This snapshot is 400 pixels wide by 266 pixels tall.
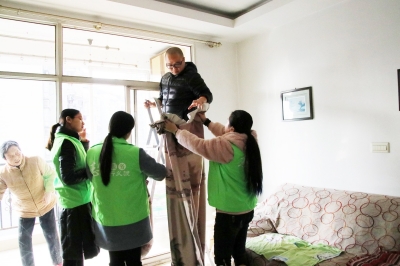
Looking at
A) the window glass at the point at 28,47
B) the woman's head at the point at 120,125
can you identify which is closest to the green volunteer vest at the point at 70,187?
the woman's head at the point at 120,125

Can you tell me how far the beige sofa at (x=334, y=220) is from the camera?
2.09 metres

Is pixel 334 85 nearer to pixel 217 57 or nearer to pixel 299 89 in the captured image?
pixel 299 89

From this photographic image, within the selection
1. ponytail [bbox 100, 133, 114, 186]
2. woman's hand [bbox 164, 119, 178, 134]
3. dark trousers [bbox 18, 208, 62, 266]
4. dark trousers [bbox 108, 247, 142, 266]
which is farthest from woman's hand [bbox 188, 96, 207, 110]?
dark trousers [bbox 18, 208, 62, 266]

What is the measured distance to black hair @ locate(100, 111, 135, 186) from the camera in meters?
1.58

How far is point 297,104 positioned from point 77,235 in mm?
2455

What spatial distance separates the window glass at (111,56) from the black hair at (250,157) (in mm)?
1603

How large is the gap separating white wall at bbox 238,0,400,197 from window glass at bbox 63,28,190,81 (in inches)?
45.6

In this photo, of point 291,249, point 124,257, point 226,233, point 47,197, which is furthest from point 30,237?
point 291,249

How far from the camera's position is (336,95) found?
9.20ft

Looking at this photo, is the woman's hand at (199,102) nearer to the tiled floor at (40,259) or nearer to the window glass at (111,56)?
the window glass at (111,56)

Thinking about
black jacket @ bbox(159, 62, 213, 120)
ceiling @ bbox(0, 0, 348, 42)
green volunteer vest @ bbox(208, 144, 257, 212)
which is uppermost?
ceiling @ bbox(0, 0, 348, 42)

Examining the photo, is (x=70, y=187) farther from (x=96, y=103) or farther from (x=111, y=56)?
(x=96, y=103)

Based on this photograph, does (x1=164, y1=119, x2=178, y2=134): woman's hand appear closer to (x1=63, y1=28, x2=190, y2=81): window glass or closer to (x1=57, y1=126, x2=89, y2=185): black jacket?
(x1=57, y1=126, x2=89, y2=185): black jacket

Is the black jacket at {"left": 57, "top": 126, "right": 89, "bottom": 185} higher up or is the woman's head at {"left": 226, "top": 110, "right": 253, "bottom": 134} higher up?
the woman's head at {"left": 226, "top": 110, "right": 253, "bottom": 134}
